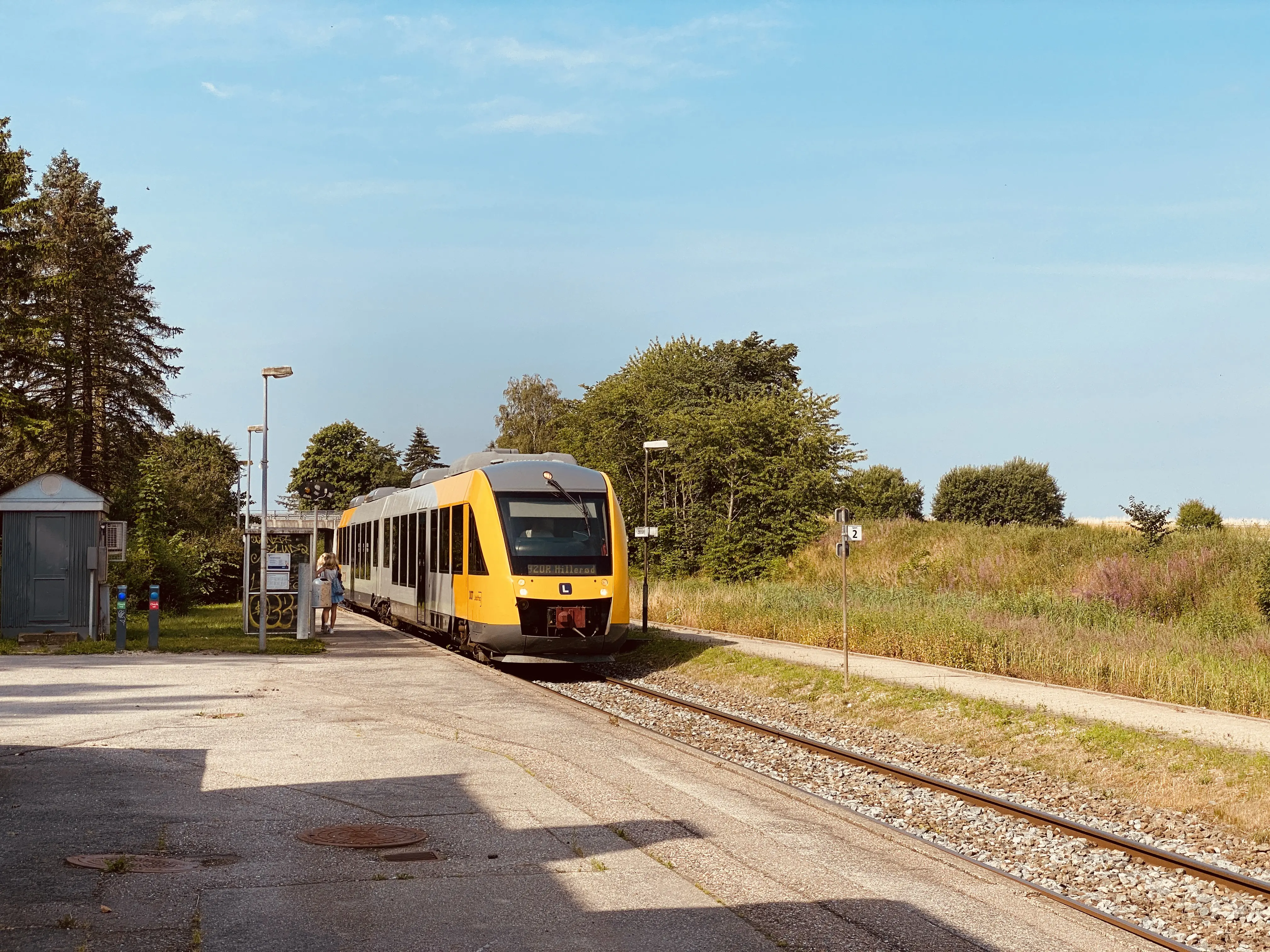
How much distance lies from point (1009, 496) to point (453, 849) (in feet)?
263

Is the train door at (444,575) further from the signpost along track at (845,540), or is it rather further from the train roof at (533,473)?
the signpost along track at (845,540)

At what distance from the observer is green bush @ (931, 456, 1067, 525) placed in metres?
83.9

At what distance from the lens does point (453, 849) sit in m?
8.24

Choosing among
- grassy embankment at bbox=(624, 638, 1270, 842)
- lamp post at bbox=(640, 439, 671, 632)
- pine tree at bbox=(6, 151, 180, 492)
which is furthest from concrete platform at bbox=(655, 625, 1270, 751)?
pine tree at bbox=(6, 151, 180, 492)

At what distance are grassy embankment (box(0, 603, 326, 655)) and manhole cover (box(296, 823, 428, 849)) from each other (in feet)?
48.1

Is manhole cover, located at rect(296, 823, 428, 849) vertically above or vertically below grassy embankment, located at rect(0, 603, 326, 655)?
below

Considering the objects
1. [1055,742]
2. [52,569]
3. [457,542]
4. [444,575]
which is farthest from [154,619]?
[1055,742]

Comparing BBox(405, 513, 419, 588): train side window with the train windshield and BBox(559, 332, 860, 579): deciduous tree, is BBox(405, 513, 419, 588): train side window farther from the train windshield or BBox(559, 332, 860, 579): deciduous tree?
BBox(559, 332, 860, 579): deciduous tree

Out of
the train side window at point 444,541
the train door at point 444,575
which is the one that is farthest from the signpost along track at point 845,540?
the train side window at point 444,541

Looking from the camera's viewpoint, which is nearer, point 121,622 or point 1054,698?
point 1054,698

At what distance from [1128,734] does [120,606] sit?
16.2 m

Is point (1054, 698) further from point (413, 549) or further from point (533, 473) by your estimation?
point (413, 549)

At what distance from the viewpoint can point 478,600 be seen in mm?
20250

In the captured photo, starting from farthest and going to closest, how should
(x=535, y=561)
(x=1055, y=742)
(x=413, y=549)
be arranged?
(x=413, y=549), (x=535, y=561), (x=1055, y=742)
